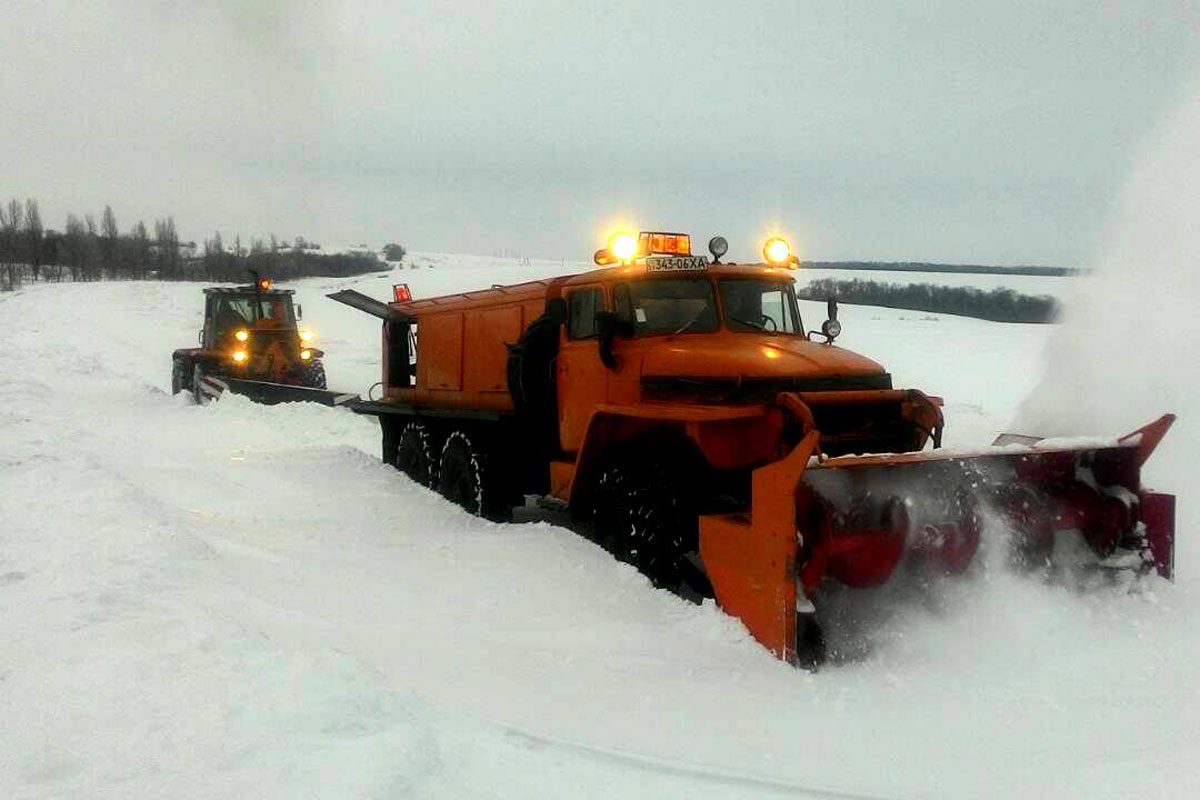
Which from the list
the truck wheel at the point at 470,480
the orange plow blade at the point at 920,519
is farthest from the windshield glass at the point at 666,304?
the truck wheel at the point at 470,480

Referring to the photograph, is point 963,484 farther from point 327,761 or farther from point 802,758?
point 327,761

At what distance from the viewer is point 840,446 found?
580 centimetres

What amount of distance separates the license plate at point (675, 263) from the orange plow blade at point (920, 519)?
2.20m

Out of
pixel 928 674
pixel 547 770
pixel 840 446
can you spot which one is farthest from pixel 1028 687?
pixel 547 770

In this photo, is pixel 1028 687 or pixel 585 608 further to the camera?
pixel 585 608

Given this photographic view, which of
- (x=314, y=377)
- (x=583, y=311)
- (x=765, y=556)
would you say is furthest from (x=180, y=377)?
(x=765, y=556)

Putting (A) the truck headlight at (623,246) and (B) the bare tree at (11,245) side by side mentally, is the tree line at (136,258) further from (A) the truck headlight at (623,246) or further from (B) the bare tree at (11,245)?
(A) the truck headlight at (623,246)

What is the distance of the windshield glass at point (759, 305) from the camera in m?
6.93

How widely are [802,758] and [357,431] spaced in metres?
12.1

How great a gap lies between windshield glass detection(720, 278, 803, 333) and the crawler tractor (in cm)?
1337

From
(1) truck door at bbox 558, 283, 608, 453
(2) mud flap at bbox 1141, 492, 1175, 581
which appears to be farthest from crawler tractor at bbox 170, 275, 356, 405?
(2) mud flap at bbox 1141, 492, 1175, 581

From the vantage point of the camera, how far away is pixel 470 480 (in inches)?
354

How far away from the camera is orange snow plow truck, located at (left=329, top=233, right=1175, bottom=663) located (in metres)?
4.93

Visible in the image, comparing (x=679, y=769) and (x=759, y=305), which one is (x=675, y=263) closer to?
(x=759, y=305)
